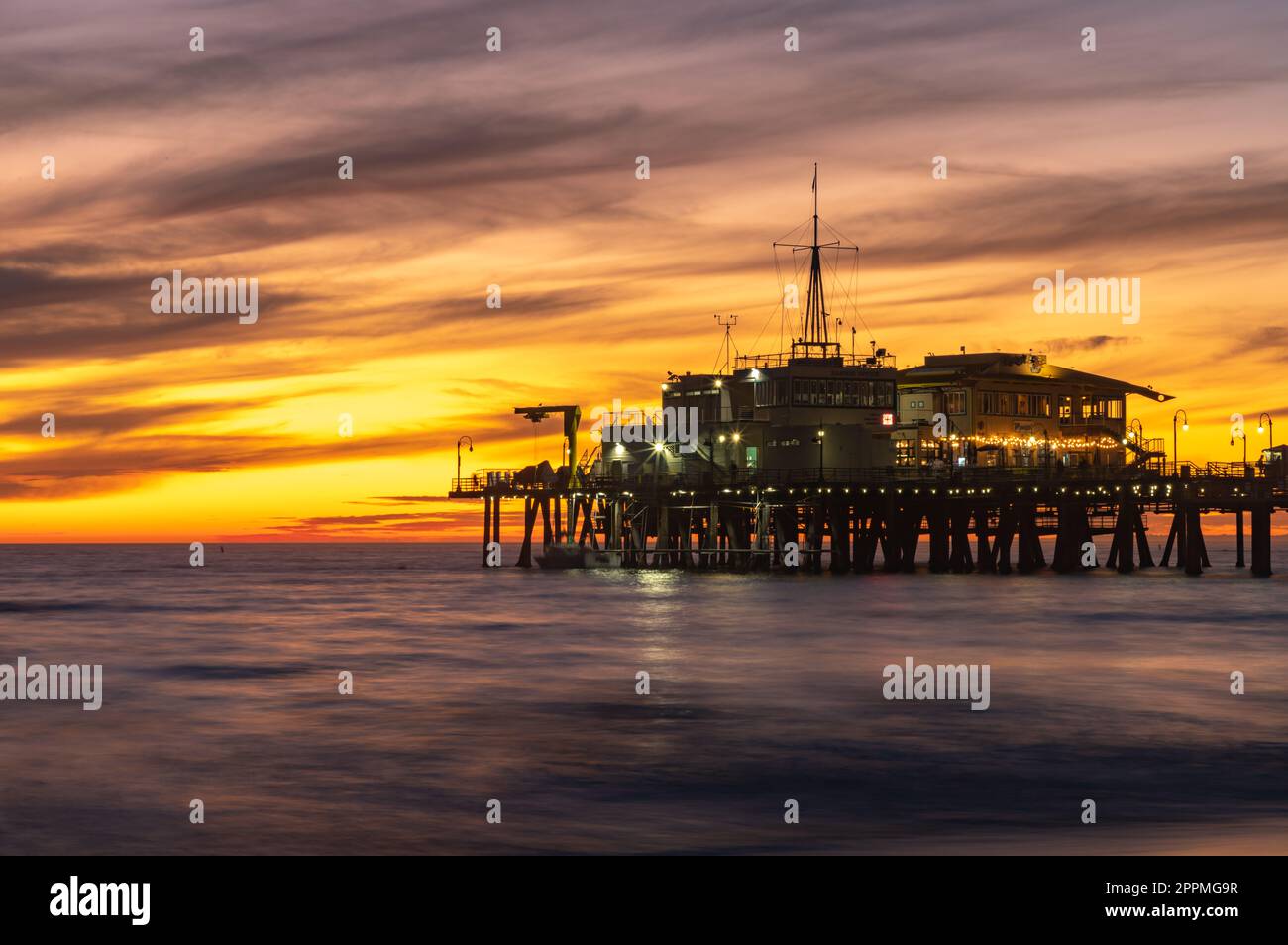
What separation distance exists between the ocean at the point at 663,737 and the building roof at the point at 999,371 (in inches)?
2030

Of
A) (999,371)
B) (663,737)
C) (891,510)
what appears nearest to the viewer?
(663,737)

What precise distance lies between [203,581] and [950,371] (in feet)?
206

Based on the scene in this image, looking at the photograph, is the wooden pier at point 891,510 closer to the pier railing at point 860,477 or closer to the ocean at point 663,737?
the pier railing at point 860,477

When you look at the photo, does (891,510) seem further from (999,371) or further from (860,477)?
(999,371)

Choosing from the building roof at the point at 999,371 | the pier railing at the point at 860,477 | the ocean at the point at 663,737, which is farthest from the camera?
the building roof at the point at 999,371

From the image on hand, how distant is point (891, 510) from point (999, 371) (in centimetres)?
2780

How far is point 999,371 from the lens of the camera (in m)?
119

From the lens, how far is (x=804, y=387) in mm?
102812

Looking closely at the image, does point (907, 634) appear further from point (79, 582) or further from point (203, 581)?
point (79, 582)

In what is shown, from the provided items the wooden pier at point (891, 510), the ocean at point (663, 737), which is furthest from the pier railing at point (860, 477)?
the ocean at point (663, 737)

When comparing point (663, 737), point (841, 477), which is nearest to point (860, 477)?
point (841, 477)

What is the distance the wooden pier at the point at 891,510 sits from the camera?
8456 cm

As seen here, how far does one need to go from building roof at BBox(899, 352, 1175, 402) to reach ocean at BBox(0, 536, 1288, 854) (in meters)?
51.6

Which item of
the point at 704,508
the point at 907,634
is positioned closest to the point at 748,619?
the point at 907,634
